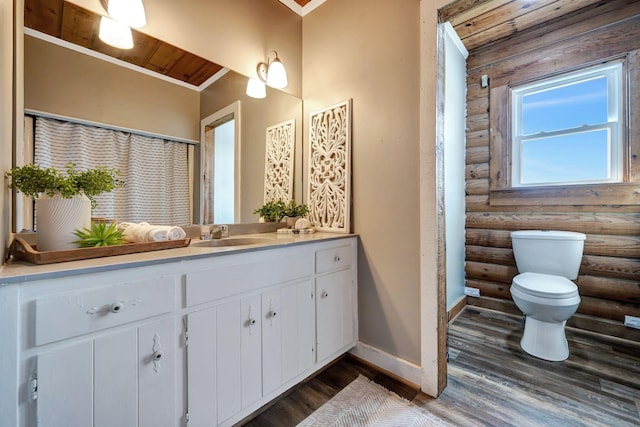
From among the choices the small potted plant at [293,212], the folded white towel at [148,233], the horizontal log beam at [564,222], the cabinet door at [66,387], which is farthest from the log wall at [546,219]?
the cabinet door at [66,387]

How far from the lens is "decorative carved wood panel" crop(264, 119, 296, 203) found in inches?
79.6

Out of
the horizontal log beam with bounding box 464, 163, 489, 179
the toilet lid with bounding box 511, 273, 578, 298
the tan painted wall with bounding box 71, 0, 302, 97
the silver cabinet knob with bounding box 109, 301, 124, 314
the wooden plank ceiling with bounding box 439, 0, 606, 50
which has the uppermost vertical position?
the wooden plank ceiling with bounding box 439, 0, 606, 50

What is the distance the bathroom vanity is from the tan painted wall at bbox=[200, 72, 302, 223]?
701 mm

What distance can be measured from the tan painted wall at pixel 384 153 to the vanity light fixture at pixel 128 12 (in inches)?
45.2

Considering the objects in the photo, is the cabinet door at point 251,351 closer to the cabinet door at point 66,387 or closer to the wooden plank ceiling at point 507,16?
the cabinet door at point 66,387

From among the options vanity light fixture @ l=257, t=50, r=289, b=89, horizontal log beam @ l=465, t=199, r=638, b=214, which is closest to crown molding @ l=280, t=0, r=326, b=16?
vanity light fixture @ l=257, t=50, r=289, b=89

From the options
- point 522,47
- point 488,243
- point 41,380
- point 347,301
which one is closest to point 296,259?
point 347,301

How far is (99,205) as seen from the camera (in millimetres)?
1265

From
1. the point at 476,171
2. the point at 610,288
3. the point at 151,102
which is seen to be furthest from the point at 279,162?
the point at 610,288

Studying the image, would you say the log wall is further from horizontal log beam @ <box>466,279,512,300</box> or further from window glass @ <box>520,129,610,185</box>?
window glass @ <box>520,129,610,185</box>

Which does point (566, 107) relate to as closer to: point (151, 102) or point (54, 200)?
point (151, 102)

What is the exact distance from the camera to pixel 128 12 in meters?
1.28

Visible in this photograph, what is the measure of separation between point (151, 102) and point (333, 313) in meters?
1.57

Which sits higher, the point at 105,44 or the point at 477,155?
the point at 105,44
